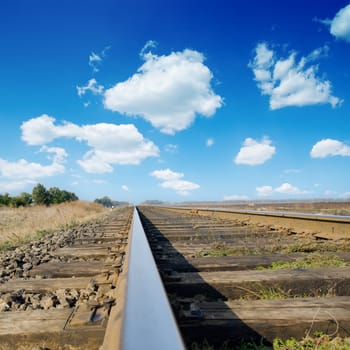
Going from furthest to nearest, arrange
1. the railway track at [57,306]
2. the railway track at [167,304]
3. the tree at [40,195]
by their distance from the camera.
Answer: the tree at [40,195], the railway track at [57,306], the railway track at [167,304]

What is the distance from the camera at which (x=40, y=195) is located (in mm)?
67500

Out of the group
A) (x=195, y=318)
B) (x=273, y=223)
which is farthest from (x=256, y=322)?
(x=273, y=223)

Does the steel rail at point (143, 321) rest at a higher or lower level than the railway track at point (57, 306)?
higher

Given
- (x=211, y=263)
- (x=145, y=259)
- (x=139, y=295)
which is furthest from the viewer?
(x=211, y=263)

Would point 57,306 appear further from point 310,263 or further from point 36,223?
point 36,223

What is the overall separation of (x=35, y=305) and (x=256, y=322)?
4.21 feet

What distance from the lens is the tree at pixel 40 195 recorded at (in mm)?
66375

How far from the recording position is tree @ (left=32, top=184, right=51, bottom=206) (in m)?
66.4

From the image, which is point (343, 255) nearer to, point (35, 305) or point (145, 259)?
point (145, 259)

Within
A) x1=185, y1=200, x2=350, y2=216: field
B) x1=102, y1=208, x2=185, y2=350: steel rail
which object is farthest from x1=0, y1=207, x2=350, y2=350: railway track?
x1=185, y1=200, x2=350, y2=216: field

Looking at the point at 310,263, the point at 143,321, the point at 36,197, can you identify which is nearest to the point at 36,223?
the point at 310,263

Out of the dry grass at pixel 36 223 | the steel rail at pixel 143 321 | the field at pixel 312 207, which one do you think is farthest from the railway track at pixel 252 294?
the field at pixel 312 207

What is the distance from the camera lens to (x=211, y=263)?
8.55 feet

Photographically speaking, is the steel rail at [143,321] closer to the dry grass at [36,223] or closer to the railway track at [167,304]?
the railway track at [167,304]
